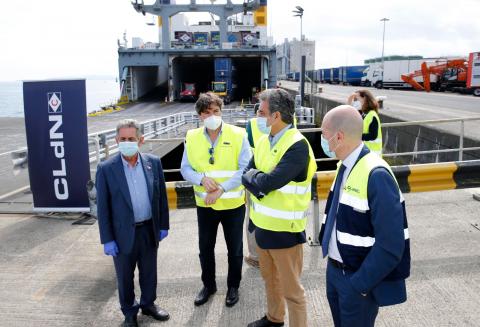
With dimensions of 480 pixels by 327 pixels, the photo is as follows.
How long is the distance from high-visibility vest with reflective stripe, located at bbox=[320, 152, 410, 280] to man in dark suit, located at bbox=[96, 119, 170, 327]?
1.83 m

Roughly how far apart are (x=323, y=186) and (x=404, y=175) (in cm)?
97

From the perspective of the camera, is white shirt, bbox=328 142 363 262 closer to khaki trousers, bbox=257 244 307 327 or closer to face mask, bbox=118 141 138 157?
khaki trousers, bbox=257 244 307 327

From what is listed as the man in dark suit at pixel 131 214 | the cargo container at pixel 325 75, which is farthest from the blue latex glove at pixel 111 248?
the cargo container at pixel 325 75

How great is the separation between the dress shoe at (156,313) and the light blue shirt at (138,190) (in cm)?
80

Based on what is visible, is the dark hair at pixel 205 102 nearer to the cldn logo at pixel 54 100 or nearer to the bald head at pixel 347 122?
the bald head at pixel 347 122

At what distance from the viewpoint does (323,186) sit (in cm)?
479

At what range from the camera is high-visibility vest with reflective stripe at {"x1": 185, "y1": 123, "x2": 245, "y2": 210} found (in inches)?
145

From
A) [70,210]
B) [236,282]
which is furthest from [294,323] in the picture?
[70,210]

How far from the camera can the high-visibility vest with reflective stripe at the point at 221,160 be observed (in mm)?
3691

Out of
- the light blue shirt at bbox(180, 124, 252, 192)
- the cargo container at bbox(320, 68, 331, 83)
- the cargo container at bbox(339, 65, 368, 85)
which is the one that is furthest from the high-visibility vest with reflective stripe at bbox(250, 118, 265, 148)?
the cargo container at bbox(320, 68, 331, 83)

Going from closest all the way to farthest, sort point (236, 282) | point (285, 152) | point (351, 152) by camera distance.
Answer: point (351, 152) < point (285, 152) < point (236, 282)

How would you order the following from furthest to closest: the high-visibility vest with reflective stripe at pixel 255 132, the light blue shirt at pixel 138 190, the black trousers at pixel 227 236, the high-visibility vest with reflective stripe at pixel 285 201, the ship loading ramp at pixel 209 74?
the ship loading ramp at pixel 209 74 → the high-visibility vest with reflective stripe at pixel 255 132 → the black trousers at pixel 227 236 → the light blue shirt at pixel 138 190 → the high-visibility vest with reflective stripe at pixel 285 201

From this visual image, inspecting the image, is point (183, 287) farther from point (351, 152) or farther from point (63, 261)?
point (351, 152)

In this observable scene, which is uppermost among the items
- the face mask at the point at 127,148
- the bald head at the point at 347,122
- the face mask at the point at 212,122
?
the bald head at the point at 347,122
